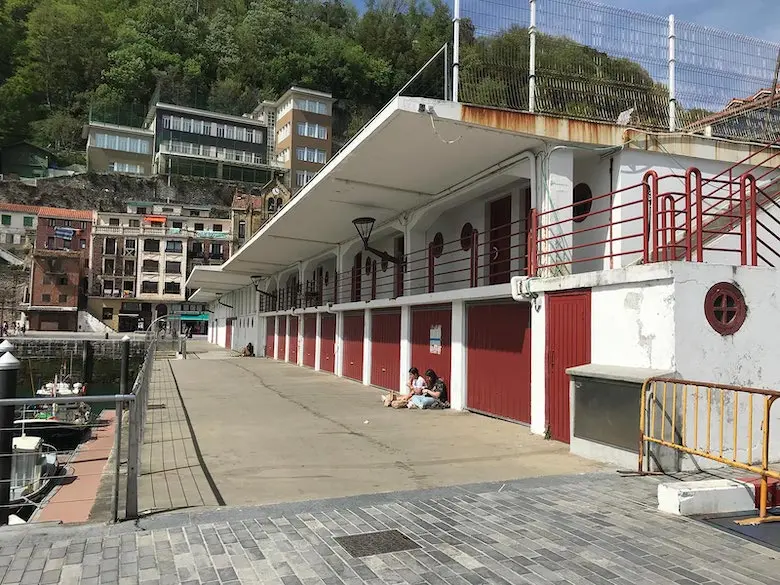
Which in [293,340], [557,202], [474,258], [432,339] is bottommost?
[293,340]

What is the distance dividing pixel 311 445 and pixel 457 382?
4.30 meters

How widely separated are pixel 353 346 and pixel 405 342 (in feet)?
14.6

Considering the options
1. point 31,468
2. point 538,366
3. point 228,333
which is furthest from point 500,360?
point 228,333

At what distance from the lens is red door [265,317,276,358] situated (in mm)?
30594

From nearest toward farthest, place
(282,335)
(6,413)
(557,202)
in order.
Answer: (6,413), (557,202), (282,335)

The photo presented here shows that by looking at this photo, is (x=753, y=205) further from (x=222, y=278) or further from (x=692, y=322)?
(x=222, y=278)

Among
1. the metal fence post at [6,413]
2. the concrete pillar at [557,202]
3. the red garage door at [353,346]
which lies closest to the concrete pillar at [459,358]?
the concrete pillar at [557,202]

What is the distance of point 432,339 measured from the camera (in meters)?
13.0

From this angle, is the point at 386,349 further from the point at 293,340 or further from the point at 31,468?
the point at 293,340

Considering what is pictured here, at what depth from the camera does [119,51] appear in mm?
93250

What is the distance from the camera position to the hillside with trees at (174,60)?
3568 inches

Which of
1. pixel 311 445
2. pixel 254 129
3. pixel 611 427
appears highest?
pixel 254 129

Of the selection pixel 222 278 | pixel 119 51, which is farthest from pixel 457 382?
pixel 119 51

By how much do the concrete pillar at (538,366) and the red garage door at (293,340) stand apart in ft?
59.2
